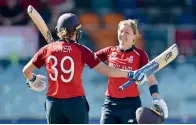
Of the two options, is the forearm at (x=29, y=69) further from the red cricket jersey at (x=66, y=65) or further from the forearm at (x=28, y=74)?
the red cricket jersey at (x=66, y=65)

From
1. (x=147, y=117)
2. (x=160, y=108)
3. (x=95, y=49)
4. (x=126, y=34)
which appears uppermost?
(x=95, y=49)

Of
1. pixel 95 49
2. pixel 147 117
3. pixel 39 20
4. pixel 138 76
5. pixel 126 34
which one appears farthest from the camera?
pixel 95 49

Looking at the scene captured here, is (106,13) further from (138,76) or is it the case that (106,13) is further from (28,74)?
(138,76)

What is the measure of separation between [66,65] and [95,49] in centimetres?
646

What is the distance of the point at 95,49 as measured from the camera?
536 inches

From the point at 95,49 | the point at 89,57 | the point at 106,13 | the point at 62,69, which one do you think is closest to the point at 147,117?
the point at 89,57

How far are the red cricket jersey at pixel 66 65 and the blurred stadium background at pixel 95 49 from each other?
5745 millimetres

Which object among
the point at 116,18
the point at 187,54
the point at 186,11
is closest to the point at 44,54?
the point at 187,54

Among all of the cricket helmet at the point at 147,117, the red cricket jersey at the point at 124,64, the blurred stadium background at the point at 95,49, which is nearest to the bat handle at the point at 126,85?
the cricket helmet at the point at 147,117

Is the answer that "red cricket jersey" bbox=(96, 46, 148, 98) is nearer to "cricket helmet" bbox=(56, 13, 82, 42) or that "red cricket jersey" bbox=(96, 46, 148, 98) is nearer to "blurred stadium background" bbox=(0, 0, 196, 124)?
"cricket helmet" bbox=(56, 13, 82, 42)

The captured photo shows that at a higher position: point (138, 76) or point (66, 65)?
point (66, 65)

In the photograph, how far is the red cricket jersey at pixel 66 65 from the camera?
7.18 metres

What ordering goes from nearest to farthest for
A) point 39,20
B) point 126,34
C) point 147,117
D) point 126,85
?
point 147,117, point 126,85, point 126,34, point 39,20

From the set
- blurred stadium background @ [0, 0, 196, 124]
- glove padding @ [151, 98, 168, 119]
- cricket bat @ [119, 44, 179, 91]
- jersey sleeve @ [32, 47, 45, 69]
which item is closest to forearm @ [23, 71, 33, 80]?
jersey sleeve @ [32, 47, 45, 69]
